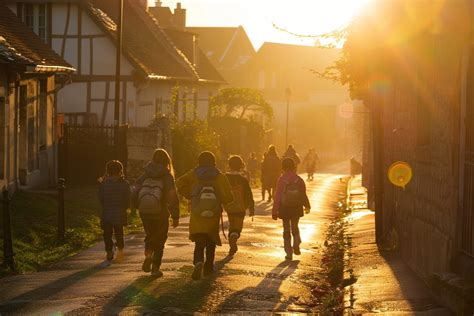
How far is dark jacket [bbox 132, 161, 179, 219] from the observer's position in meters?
13.3

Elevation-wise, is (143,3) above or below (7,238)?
above

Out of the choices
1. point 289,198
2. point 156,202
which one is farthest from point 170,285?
point 289,198

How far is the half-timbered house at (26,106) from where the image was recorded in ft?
73.8

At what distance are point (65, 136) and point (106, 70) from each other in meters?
8.29

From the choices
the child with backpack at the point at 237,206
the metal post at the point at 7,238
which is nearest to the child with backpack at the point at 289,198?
the child with backpack at the point at 237,206

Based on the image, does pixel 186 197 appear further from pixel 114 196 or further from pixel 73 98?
pixel 73 98

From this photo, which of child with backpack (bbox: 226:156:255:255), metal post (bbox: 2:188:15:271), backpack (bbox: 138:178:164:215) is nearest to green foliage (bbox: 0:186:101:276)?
metal post (bbox: 2:188:15:271)

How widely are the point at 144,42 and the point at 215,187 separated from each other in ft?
99.8

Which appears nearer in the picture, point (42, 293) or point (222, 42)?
point (42, 293)

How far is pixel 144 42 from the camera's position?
1704 inches

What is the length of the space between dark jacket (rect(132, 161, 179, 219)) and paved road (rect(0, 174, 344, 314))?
85cm

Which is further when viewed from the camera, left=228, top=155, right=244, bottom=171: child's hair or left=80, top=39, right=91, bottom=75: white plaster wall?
left=80, top=39, right=91, bottom=75: white plaster wall

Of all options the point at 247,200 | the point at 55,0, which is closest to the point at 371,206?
the point at 247,200

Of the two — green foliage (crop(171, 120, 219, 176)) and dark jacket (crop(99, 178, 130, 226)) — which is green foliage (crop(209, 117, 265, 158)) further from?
dark jacket (crop(99, 178, 130, 226))
